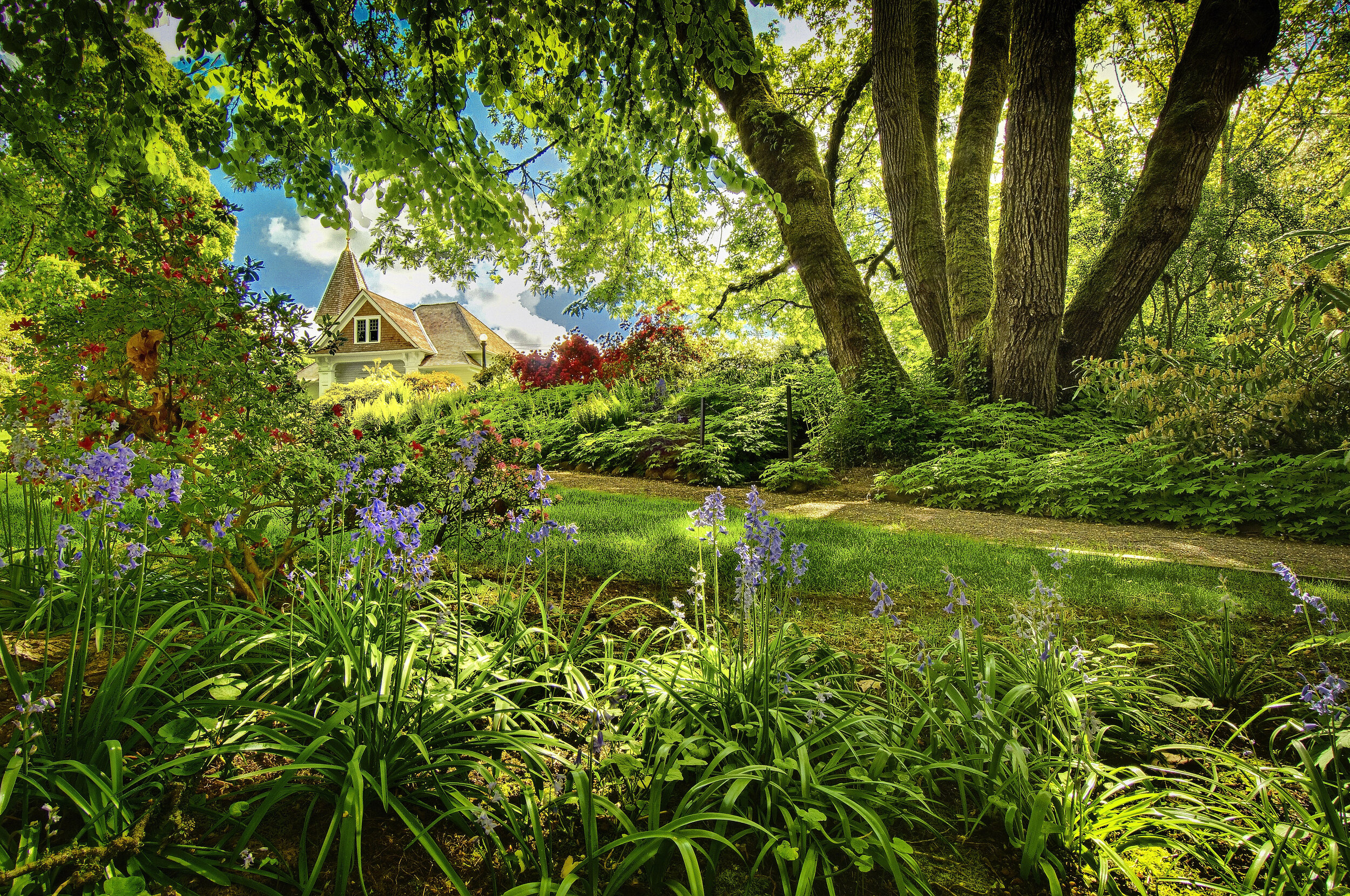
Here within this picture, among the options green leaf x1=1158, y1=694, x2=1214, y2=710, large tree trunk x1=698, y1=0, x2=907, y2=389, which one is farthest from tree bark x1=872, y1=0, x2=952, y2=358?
green leaf x1=1158, y1=694, x2=1214, y2=710

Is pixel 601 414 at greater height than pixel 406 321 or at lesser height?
lesser

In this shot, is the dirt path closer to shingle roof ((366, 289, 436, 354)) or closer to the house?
the house

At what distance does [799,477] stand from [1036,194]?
4.24m

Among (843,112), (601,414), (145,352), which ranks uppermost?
(843,112)

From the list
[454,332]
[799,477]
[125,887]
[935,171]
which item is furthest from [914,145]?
[454,332]

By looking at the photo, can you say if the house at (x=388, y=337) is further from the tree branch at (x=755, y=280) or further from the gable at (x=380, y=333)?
the tree branch at (x=755, y=280)

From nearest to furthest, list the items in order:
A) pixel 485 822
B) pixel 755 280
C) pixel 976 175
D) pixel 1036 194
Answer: pixel 485 822, pixel 1036 194, pixel 976 175, pixel 755 280

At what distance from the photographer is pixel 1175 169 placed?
267 inches

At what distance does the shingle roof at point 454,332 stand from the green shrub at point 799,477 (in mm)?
22841

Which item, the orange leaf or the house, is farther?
the house

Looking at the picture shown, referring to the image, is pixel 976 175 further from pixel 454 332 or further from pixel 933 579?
pixel 454 332

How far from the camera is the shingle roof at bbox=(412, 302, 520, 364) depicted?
27906mm

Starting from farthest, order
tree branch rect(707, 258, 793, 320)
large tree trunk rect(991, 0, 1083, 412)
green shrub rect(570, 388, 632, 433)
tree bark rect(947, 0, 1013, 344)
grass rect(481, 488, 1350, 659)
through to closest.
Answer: tree branch rect(707, 258, 793, 320), green shrub rect(570, 388, 632, 433), tree bark rect(947, 0, 1013, 344), large tree trunk rect(991, 0, 1083, 412), grass rect(481, 488, 1350, 659)

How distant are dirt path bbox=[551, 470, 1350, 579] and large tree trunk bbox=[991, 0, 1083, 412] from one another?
2591 mm
